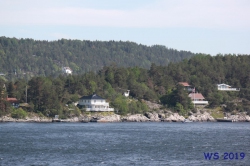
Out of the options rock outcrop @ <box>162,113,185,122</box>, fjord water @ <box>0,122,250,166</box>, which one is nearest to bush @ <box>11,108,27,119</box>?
fjord water @ <box>0,122,250,166</box>

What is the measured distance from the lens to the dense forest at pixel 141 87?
103 meters

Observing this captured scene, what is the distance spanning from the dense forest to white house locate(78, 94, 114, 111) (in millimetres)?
1599

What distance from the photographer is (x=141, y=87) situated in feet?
405

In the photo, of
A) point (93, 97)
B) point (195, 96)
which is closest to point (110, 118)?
point (93, 97)

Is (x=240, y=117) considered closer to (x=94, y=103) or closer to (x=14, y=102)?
(x=94, y=103)

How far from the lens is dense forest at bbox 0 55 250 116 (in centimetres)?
10288

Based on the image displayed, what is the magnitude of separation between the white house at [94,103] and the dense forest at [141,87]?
5.25 feet

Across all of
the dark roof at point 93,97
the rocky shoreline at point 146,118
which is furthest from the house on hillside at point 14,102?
the dark roof at point 93,97

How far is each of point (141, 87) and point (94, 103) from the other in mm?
17373

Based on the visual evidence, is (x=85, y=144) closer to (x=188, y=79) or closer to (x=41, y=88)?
(x=41, y=88)

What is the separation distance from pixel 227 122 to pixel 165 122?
46.3 feet

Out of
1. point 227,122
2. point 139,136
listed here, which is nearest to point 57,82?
point 227,122

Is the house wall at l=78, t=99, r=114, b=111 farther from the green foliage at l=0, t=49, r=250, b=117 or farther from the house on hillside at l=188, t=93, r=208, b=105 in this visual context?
the house on hillside at l=188, t=93, r=208, b=105

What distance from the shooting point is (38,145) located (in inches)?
2272
